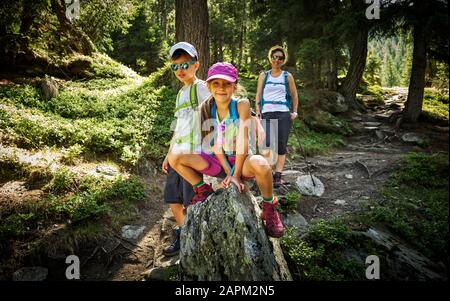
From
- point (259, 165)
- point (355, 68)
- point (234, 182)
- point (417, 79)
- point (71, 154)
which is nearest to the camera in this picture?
point (259, 165)

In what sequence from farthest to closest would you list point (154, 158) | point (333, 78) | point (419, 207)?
point (333, 78)
point (154, 158)
point (419, 207)

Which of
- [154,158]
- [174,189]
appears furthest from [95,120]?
[174,189]

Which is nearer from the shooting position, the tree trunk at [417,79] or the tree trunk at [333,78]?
the tree trunk at [417,79]

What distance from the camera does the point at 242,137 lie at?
2.86m

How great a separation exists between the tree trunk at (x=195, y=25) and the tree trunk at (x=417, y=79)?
7751 millimetres

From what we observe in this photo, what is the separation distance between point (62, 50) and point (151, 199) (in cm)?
866

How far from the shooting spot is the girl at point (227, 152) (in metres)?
2.86

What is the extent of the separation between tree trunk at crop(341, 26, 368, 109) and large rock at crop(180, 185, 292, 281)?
39.0 feet

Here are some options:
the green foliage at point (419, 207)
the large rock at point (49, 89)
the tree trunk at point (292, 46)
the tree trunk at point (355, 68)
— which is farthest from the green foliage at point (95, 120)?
the tree trunk at point (292, 46)

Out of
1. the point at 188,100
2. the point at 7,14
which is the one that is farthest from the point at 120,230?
the point at 7,14

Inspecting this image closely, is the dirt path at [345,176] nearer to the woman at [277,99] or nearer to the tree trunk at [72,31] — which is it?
the woman at [277,99]

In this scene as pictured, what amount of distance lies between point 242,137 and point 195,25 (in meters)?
5.91

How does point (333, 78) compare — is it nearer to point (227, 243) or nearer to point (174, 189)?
point (174, 189)
